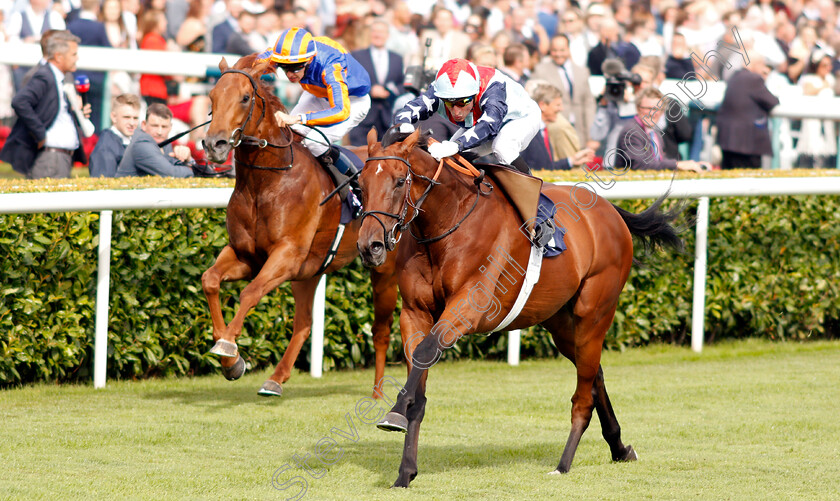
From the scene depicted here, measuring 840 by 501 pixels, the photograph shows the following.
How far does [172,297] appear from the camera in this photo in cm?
656

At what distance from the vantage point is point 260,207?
19.5 feet

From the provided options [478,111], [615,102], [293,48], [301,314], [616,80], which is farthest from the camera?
[615,102]

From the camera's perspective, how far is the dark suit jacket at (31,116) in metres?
7.72

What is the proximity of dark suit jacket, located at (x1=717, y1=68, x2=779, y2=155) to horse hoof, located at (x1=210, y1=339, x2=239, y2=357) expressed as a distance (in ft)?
19.9

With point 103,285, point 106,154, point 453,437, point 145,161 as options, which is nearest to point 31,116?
point 106,154

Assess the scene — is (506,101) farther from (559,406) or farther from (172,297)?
(172,297)

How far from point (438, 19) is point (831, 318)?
506cm

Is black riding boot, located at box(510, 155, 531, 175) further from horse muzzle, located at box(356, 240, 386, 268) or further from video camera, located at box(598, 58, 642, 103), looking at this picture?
video camera, located at box(598, 58, 642, 103)

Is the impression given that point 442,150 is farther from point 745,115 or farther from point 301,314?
point 745,115

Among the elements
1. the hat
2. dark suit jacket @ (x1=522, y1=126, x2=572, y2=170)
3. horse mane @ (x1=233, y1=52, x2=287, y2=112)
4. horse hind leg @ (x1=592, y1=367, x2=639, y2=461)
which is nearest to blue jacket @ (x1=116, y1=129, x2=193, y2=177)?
horse mane @ (x1=233, y1=52, x2=287, y2=112)

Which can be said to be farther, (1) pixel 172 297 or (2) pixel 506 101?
(1) pixel 172 297

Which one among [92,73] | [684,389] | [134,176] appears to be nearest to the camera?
[684,389]

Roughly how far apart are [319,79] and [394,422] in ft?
8.65

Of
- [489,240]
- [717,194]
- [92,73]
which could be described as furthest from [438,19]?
[489,240]
